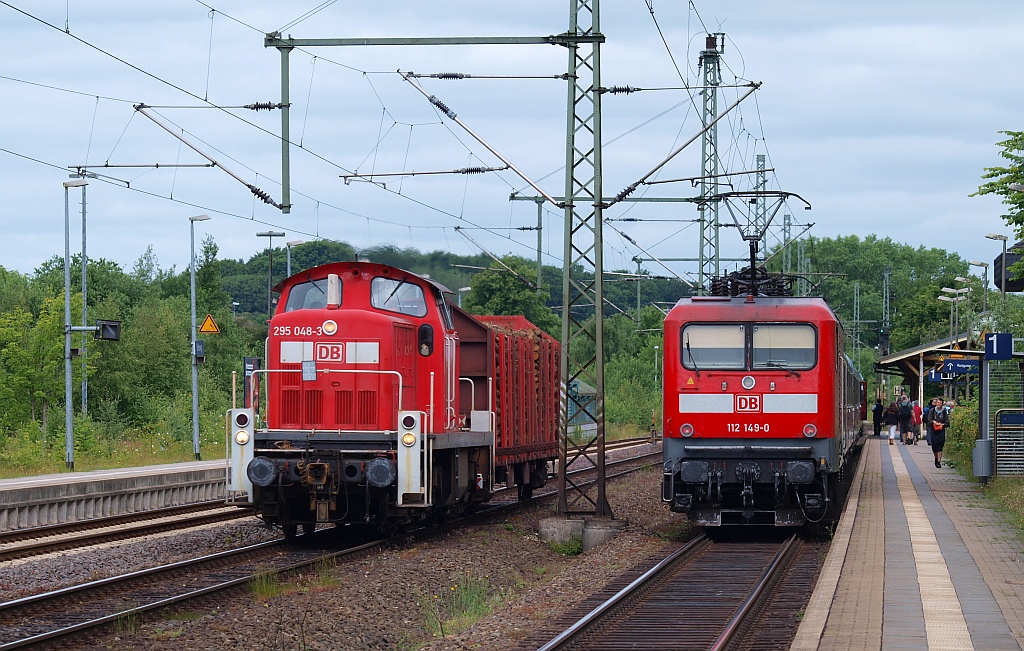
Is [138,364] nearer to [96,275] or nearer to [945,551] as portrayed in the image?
[96,275]

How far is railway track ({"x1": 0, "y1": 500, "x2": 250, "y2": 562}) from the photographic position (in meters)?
16.0

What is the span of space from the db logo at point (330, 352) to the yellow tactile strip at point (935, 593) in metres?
7.52

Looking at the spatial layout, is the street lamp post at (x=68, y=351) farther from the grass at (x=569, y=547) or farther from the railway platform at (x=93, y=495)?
the grass at (x=569, y=547)

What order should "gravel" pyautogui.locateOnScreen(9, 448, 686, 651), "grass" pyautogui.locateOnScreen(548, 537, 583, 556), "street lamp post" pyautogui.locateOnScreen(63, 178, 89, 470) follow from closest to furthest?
"gravel" pyautogui.locateOnScreen(9, 448, 686, 651) → "grass" pyautogui.locateOnScreen(548, 537, 583, 556) → "street lamp post" pyautogui.locateOnScreen(63, 178, 89, 470)

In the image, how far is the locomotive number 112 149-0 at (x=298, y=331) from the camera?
16047mm

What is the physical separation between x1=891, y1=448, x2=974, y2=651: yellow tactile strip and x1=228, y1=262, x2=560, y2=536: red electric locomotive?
597cm

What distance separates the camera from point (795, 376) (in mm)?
16641

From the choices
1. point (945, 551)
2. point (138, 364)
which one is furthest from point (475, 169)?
point (138, 364)

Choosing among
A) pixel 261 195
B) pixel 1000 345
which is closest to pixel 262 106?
pixel 261 195

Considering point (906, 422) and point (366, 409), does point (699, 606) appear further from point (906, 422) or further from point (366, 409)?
point (906, 422)

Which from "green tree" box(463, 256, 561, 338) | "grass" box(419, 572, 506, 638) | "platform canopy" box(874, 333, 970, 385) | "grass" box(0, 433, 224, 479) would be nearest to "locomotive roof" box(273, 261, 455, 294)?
"grass" box(419, 572, 506, 638)

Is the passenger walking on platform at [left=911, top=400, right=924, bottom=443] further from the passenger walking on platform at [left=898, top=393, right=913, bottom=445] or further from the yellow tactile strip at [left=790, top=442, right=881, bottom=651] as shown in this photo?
the yellow tactile strip at [left=790, top=442, right=881, bottom=651]

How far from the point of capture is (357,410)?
1595 cm

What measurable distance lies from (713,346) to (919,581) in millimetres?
6090
